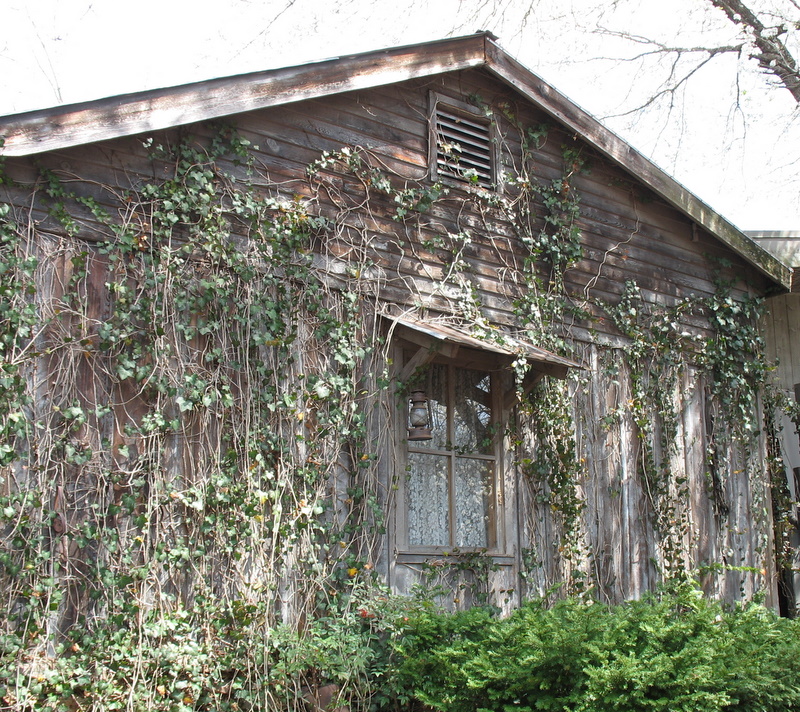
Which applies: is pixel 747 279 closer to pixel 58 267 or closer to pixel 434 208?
pixel 434 208

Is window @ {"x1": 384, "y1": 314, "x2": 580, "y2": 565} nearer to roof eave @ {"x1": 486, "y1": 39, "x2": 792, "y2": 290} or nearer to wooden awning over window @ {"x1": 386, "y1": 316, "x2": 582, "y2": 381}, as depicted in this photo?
wooden awning over window @ {"x1": 386, "y1": 316, "x2": 582, "y2": 381}

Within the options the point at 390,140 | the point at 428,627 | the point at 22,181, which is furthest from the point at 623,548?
the point at 22,181

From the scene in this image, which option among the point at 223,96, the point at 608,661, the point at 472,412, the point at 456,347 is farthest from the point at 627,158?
the point at 608,661

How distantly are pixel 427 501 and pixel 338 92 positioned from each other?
3154 mm

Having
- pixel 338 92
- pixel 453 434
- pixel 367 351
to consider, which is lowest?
pixel 453 434

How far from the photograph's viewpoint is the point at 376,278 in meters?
6.45

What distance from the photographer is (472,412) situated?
6969 mm

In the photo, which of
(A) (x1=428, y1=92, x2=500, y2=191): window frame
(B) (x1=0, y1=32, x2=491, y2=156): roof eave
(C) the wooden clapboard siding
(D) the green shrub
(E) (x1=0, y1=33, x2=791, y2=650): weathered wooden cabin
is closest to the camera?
(D) the green shrub

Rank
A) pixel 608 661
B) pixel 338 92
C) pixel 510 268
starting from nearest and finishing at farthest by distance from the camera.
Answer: pixel 608 661
pixel 338 92
pixel 510 268

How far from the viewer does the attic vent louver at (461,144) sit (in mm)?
7094

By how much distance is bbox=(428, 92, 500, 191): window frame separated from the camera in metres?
7.02

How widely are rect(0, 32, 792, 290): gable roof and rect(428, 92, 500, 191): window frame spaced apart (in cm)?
29

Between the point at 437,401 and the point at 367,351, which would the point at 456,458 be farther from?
the point at 367,351

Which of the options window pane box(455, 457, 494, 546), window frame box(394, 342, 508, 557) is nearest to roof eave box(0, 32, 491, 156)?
window frame box(394, 342, 508, 557)
